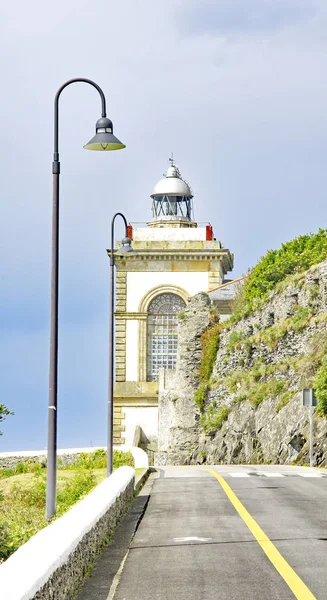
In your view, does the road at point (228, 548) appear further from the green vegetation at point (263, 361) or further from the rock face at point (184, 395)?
the rock face at point (184, 395)

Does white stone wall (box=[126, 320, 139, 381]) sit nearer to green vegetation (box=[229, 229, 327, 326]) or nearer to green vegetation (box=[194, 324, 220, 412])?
green vegetation (box=[229, 229, 327, 326])

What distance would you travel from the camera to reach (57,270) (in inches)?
661

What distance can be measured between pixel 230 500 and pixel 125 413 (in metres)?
58.1

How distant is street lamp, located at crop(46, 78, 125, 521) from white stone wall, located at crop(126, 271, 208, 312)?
6112cm

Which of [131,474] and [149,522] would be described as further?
[131,474]

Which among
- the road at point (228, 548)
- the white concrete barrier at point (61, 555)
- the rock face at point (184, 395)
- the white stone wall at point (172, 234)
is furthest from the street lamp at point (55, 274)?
the white stone wall at point (172, 234)

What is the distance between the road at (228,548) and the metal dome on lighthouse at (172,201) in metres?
63.3

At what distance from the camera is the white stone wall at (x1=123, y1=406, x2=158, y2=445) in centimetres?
7631

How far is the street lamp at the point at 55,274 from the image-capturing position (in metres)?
16.0

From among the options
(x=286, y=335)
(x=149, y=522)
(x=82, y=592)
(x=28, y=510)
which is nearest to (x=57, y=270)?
(x=149, y=522)

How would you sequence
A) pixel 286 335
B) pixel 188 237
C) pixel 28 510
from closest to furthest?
pixel 28 510
pixel 286 335
pixel 188 237

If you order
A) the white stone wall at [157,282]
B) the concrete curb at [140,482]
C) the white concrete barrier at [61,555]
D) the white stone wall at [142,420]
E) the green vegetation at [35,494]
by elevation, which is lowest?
the green vegetation at [35,494]

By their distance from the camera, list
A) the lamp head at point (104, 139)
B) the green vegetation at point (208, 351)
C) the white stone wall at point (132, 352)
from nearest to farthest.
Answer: the lamp head at point (104, 139) → the green vegetation at point (208, 351) → the white stone wall at point (132, 352)

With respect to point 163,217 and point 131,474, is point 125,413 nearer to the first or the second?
point 163,217
